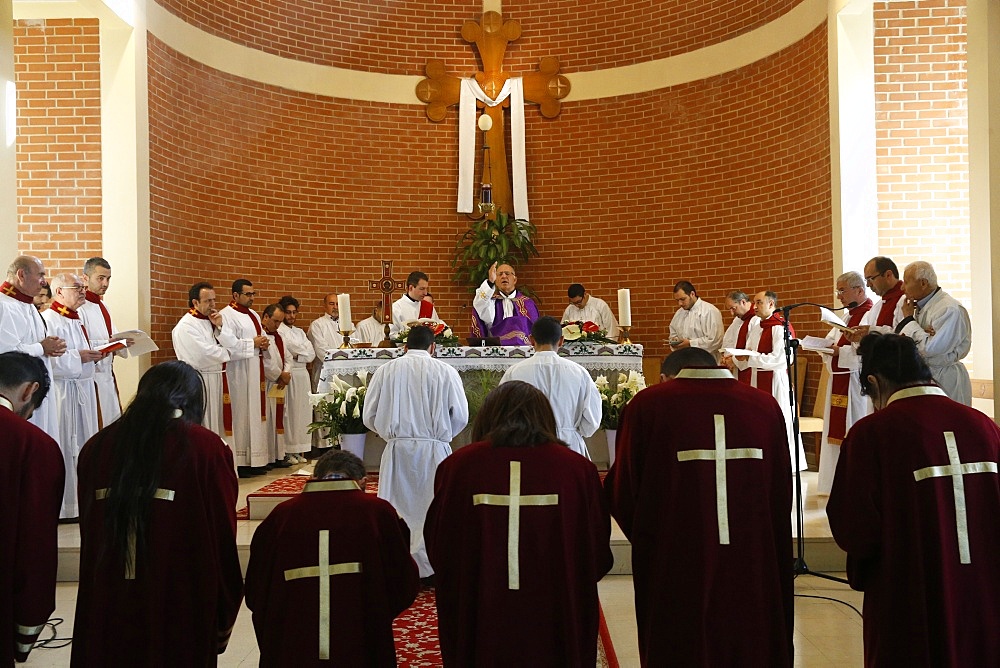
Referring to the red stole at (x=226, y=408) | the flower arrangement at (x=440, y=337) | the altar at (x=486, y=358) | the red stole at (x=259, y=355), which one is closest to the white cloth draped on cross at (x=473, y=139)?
the red stole at (x=259, y=355)

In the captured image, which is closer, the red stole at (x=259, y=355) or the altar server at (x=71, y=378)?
the altar server at (x=71, y=378)

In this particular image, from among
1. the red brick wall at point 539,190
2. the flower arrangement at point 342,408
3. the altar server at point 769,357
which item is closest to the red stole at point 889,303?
the altar server at point 769,357

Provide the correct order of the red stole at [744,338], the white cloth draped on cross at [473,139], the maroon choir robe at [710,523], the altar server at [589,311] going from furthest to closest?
the white cloth draped on cross at [473,139], the altar server at [589,311], the red stole at [744,338], the maroon choir robe at [710,523]

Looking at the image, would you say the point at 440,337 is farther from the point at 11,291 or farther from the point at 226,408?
the point at 11,291

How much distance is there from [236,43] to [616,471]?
368 inches

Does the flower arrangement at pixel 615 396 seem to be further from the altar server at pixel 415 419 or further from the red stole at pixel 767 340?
the altar server at pixel 415 419

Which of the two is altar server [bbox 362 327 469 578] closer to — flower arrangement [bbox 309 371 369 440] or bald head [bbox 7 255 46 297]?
flower arrangement [bbox 309 371 369 440]

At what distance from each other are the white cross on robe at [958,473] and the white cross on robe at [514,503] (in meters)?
1.36

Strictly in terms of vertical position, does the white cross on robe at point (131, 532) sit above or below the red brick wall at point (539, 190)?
below

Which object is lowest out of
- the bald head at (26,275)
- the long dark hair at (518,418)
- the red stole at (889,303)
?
the long dark hair at (518,418)

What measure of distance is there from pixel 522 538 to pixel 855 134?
25.6 ft

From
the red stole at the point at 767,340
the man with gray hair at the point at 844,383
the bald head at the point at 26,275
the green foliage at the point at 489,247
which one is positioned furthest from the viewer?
the green foliage at the point at 489,247

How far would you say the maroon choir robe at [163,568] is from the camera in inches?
127

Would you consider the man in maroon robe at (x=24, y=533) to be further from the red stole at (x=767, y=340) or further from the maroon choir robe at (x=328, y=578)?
the red stole at (x=767, y=340)
